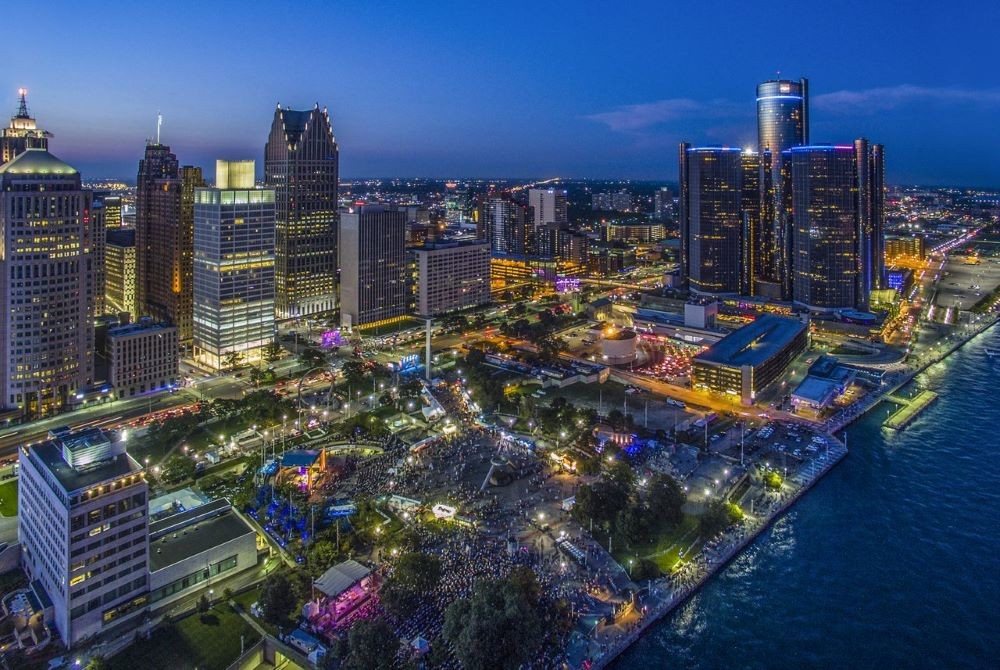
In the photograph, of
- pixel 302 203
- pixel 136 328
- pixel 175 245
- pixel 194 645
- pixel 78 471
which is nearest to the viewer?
pixel 194 645

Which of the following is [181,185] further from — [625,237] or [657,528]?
[625,237]

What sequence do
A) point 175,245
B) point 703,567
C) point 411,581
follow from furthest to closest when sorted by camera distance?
1. point 175,245
2. point 703,567
3. point 411,581

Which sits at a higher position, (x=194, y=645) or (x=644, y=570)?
(x=644, y=570)

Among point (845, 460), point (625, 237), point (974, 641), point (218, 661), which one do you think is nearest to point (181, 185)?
point (218, 661)

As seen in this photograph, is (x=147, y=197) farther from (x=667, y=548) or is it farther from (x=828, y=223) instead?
(x=828, y=223)

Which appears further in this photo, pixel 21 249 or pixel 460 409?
pixel 460 409

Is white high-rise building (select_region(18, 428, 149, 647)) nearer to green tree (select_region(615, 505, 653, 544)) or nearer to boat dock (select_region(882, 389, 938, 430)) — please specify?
green tree (select_region(615, 505, 653, 544))

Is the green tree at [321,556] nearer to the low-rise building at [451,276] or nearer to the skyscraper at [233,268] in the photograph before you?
the skyscraper at [233,268]

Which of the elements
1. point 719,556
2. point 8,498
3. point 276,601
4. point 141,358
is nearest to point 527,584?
point 276,601

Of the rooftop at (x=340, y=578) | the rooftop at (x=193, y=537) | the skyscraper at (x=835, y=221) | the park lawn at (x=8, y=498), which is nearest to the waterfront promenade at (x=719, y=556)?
the rooftop at (x=340, y=578)
